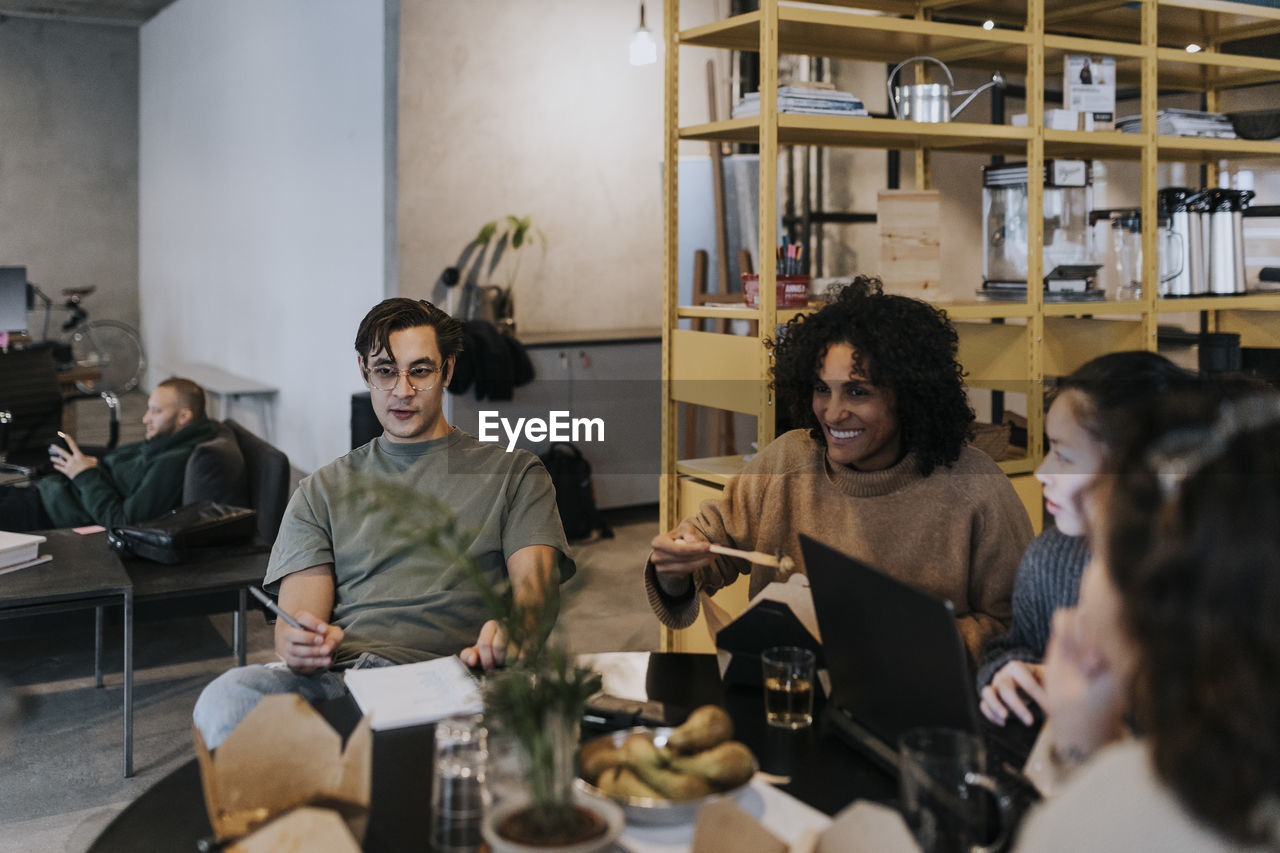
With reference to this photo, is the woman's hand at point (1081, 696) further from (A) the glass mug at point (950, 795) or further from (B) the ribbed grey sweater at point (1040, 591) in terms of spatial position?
(B) the ribbed grey sweater at point (1040, 591)

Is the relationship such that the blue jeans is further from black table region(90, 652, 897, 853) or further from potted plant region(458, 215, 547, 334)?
potted plant region(458, 215, 547, 334)

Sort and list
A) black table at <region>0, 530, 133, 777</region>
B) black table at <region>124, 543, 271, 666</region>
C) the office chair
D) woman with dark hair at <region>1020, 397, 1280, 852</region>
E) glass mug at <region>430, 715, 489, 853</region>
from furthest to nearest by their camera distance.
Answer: the office chair
black table at <region>124, 543, 271, 666</region>
black table at <region>0, 530, 133, 777</region>
glass mug at <region>430, 715, 489, 853</region>
woman with dark hair at <region>1020, 397, 1280, 852</region>

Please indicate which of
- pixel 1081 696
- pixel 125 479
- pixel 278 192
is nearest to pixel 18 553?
pixel 125 479

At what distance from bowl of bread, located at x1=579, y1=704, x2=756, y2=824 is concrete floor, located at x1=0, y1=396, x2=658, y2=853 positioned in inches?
37.2

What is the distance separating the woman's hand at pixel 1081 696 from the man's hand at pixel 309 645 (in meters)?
1.28

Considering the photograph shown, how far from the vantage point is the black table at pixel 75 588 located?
9.27 ft

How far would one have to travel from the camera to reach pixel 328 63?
6656 mm

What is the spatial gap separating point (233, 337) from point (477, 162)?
3.62 metres

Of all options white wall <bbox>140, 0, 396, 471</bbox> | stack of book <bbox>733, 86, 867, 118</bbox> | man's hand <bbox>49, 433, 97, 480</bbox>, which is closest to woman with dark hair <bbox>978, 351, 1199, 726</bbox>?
stack of book <bbox>733, 86, 867, 118</bbox>

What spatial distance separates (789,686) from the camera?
5.01 feet

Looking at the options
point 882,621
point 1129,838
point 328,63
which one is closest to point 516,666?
point 882,621

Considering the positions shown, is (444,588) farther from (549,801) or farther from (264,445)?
(264,445)

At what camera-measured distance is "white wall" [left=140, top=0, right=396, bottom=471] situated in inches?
250

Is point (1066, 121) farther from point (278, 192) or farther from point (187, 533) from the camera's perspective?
point (278, 192)
